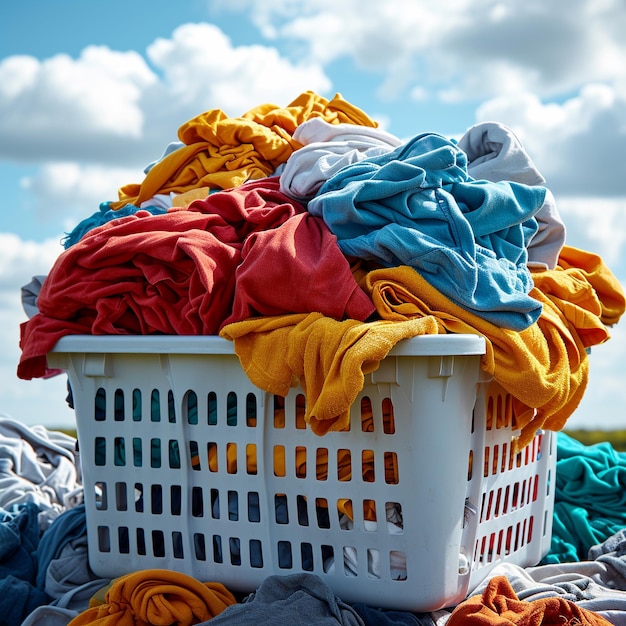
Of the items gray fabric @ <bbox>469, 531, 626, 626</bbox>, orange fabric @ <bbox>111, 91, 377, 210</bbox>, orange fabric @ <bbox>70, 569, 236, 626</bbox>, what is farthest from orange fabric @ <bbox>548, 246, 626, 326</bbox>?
orange fabric @ <bbox>70, 569, 236, 626</bbox>

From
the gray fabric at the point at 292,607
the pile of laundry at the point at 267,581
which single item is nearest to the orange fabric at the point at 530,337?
the pile of laundry at the point at 267,581

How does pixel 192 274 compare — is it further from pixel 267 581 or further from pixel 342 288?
pixel 267 581

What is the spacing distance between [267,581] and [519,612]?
1.24 ft

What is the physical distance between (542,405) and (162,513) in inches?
26.6

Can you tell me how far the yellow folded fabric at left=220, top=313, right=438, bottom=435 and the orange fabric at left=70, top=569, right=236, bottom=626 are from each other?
13.6 inches

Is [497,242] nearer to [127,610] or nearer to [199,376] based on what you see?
[199,376]

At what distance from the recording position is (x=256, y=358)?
4.18 ft

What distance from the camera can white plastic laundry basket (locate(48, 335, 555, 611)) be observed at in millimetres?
1274

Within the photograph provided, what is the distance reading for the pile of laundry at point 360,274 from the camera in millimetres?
1281

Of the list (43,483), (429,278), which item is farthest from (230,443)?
(43,483)

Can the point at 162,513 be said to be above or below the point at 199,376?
below

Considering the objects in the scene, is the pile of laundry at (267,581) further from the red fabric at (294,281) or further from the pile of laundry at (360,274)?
the red fabric at (294,281)

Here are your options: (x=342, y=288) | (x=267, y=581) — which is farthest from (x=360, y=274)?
(x=267, y=581)

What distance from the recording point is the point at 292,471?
4.42 ft
